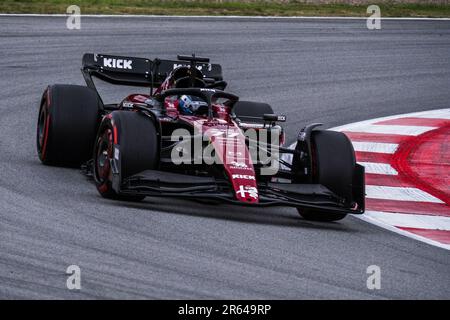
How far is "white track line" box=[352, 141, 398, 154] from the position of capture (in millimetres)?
12883

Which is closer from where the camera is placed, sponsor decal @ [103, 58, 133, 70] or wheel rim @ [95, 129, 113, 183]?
wheel rim @ [95, 129, 113, 183]

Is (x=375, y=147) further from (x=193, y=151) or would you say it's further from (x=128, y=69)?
(x=193, y=151)

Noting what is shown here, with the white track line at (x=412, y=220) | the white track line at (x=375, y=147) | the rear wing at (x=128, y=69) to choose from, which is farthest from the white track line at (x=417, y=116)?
the white track line at (x=412, y=220)

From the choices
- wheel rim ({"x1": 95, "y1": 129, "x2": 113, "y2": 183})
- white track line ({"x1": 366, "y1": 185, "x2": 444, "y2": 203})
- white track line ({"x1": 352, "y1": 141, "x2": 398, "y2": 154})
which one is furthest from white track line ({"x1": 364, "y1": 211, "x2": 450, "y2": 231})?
white track line ({"x1": 352, "y1": 141, "x2": 398, "y2": 154})

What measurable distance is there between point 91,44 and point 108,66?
6298mm

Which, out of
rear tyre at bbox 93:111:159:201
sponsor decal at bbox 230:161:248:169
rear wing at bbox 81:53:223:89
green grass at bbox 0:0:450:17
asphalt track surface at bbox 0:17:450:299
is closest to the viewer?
asphalt track surface at bbox 0:17:450:299

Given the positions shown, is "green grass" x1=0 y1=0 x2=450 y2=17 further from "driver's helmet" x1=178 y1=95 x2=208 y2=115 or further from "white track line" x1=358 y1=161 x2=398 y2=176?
"driver's helmet" x1=178 y1=95 x2=208 y2=115

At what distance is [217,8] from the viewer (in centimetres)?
2292

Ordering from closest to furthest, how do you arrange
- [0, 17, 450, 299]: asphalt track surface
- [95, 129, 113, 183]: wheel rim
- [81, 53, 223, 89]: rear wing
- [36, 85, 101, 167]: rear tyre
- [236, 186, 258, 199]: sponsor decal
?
[0, 17, 450, 299]: asphalt track surface → [236, 186, 258, 199]: sponsor decal → [95, 129, 113, 183]: wheel rim → [36, 85, 101, 167]: rear tyre → [81, 53, 223, 89]: rear wing

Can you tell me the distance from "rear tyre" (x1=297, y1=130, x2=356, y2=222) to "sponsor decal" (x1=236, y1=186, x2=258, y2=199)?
0.88m

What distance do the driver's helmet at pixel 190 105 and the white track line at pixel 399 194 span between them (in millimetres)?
1876

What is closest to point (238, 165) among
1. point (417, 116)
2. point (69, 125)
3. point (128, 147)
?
point (128, 147)

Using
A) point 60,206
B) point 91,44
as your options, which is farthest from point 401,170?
point 91,44

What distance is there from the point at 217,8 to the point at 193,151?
45.2ft
